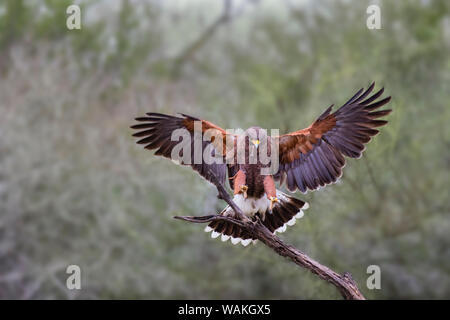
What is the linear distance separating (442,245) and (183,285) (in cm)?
571

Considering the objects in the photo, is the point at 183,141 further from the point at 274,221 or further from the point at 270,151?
the point at 274,221

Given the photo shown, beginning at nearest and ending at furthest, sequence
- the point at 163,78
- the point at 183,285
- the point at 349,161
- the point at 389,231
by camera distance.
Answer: the point at 349,161
the point at 183,285
the point at 389,231
the point at 163,78

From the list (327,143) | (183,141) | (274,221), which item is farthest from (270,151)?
(183,141)

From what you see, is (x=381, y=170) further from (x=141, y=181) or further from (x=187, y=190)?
(x=141, y=181)

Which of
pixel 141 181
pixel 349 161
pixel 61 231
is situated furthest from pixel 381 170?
pixel 61 231

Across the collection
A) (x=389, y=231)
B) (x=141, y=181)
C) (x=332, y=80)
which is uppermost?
(x=332, y=80)

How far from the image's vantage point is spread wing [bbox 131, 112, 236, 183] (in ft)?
21.0

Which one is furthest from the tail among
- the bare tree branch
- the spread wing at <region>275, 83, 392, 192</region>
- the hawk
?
the bare tree branch

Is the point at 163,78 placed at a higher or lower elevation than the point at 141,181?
higher

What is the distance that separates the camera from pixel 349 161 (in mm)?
8984

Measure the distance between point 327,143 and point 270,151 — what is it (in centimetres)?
59

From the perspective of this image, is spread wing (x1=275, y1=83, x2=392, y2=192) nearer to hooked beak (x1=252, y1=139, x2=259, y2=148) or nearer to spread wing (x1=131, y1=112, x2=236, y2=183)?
hooked beak (x1=252, y1=139, x2=259, y2=148)

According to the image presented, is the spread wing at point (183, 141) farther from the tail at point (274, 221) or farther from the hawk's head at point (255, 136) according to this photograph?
the tail at point (274, 221)

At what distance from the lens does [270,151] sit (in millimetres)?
6391
